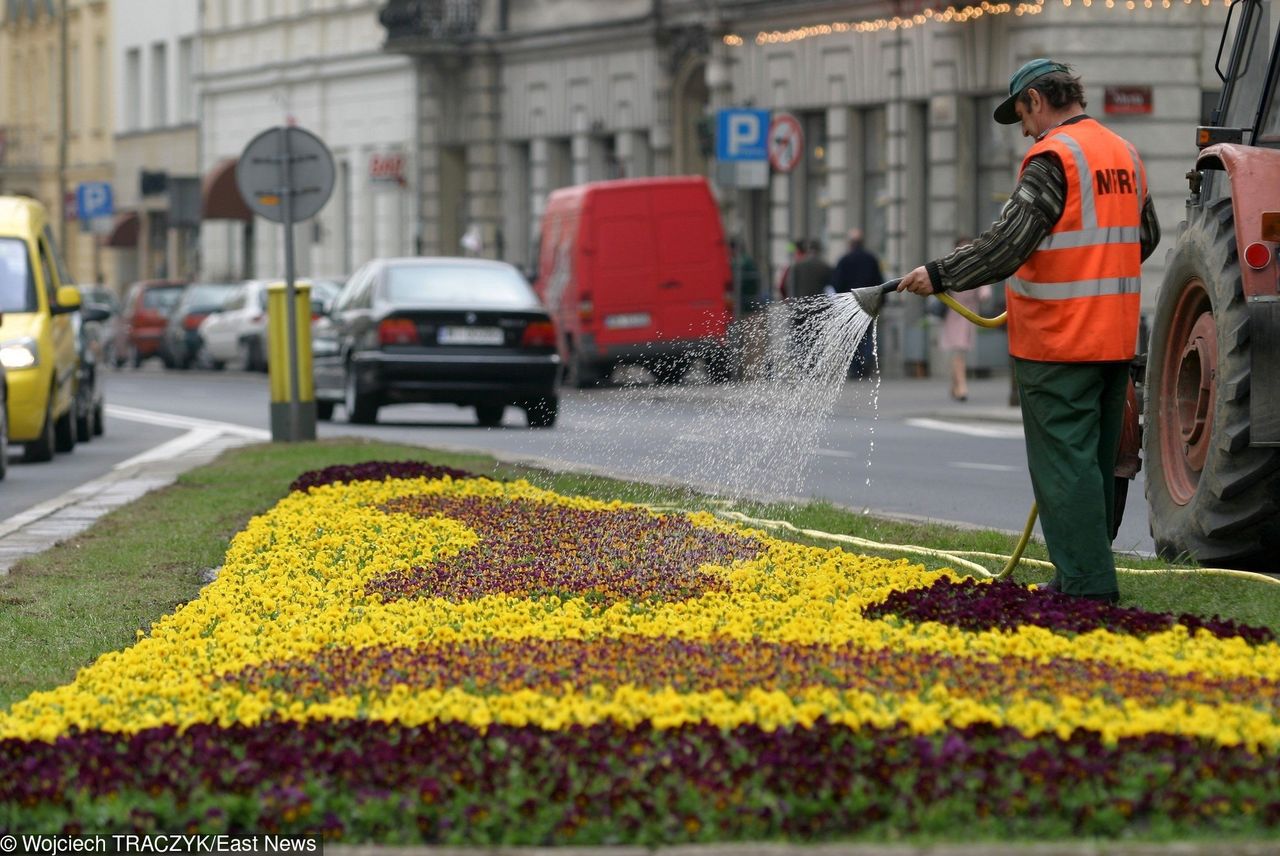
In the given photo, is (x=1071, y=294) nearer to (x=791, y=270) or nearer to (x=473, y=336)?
(x=473, y=336)

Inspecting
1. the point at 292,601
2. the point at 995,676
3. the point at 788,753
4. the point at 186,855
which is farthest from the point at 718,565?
the point at 186,855

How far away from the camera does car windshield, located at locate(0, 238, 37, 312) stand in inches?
814

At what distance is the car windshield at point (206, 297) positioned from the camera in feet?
165

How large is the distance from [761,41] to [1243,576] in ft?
108

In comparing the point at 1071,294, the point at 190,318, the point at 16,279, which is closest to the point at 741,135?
the point at 16,279

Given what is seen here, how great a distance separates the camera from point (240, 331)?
152 ft

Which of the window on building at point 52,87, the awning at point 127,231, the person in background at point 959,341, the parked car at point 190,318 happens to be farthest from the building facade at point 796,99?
the window on building at point 52,87

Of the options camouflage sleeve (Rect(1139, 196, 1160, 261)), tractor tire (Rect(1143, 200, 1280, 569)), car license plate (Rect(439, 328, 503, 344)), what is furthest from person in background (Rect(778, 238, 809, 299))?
camouflage sleeve (Rect(1139, 196, 1160, 261))

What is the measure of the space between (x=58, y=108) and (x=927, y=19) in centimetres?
5136

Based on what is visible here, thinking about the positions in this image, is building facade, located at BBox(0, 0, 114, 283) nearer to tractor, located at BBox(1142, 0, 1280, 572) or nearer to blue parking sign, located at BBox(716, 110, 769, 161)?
blue parking sign, located at BBox(716, 110, 769, 161)

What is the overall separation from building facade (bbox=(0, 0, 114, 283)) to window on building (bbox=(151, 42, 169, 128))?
2492mm

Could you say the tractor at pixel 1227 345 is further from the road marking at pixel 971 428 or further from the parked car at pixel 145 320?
the parked car at pixel 145 320

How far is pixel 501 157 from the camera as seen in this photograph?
52.6m

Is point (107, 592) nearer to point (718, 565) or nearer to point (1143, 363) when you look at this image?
point (718, 565)
